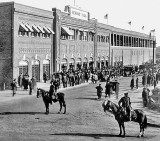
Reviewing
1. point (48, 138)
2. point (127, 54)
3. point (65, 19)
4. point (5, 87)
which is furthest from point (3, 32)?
point (127, 54)

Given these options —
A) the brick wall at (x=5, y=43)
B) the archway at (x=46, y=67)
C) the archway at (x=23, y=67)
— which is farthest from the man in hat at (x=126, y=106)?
the archway at (x=46, y=67)

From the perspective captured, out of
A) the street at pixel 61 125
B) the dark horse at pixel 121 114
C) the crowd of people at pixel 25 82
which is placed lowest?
the street at pixel 61 125

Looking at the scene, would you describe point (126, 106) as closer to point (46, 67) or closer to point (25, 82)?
point (25, 82)

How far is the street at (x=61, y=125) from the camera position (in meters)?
12.0

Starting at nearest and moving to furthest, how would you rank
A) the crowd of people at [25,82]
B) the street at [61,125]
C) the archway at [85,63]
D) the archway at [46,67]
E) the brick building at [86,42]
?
the street at [61,125] → the crowd of people at [25,82] → the archway at [46,67] → the brick building at [86,42] → the archway at [85,63]

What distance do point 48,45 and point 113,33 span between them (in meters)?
25.7

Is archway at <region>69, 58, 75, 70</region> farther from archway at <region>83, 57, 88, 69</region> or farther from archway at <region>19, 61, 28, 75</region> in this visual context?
archway at <region>19, 61, 28, 75</region>

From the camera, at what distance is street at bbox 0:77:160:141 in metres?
12.0

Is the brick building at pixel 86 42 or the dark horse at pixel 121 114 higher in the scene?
the brick building at pixel 86 42

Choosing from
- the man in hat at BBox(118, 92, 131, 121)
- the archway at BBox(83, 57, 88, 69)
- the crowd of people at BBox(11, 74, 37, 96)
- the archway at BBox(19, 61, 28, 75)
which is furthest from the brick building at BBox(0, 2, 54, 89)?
the man in hat at BBox(118, 92, 131, 121)

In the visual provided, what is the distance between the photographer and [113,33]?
59.3m

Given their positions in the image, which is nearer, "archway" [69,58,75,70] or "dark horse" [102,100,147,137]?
"dark horse" [102,100,147,137]

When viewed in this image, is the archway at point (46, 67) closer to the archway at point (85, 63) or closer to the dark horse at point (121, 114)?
the archway at point (85, 63)

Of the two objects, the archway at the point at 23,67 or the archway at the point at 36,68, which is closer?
the archway at the point at 23,67
